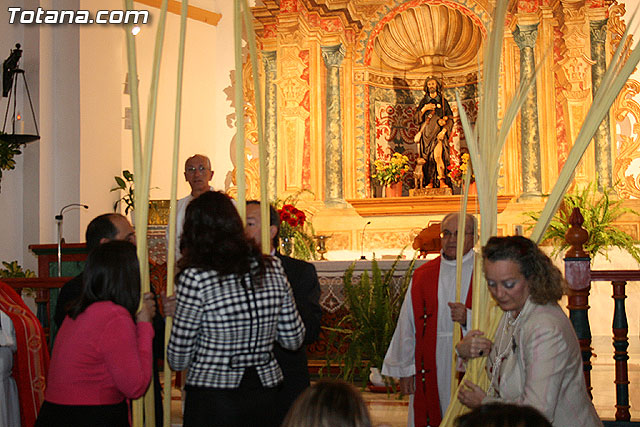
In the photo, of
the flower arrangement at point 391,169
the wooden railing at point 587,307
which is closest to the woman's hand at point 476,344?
the wooden railing at point 587,307

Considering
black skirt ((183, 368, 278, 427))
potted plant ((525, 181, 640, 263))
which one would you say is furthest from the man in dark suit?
potted plant ((525, 181, 640, 263))

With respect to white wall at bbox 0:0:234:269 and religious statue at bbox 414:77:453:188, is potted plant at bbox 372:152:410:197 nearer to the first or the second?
religious statue at bbox 414:77:453:188

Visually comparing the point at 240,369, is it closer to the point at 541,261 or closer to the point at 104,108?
the point at 541,261

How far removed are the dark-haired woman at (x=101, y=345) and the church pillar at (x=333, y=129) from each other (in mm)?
8506

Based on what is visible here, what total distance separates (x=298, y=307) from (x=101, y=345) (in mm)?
942

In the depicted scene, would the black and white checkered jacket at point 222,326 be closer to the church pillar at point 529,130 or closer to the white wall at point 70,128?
the white wall at point 70,128

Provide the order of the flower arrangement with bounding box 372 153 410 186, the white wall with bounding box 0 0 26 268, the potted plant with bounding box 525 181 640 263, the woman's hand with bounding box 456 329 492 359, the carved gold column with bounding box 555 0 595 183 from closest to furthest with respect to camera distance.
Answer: the woman's hand with bounding box 456 329 492 359, the white wall with bounding box 0 0 26 268, the potted plant with bounding box 525 181 640 263, the carved gold column with bounding box 555 0 595 183, the flower arrangement with bounding box 372 153 410 186

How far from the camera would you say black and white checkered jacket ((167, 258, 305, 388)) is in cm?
251

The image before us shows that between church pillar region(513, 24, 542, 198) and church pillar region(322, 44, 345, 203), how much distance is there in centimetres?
257

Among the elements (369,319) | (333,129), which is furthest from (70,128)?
(369,319)

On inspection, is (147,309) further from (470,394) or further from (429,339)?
(429,339)

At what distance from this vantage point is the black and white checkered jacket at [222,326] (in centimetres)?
251

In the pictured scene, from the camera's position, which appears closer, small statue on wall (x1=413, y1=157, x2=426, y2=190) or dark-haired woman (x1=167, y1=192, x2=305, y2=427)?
dark-haired woman (x1=167, y1=192, x2=305, y2=427)

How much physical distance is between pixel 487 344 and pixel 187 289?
38.1 inches
